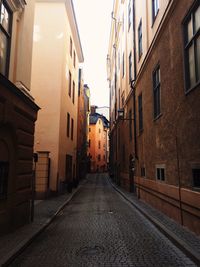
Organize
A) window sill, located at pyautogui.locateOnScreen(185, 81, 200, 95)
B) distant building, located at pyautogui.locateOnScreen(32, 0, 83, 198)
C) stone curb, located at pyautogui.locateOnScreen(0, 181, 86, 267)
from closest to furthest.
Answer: stone curb, located at pyautogui.locateOnScreen(0, 181, 86, 267), window sill, located at pyautogui.locateOnScreen(185, 81, 200, 95), distant building, located at pyautogui.locateOnScreen(32, 0, 83, 198)

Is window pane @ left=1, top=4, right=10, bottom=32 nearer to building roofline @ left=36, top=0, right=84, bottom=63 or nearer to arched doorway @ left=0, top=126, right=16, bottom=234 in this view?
arched doorway @ left=0, top=126, right=16, bottom=234

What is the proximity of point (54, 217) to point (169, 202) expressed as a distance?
172 inches

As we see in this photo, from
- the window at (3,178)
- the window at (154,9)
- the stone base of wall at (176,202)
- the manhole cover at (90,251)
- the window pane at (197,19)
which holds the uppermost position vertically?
the window at (154,9)

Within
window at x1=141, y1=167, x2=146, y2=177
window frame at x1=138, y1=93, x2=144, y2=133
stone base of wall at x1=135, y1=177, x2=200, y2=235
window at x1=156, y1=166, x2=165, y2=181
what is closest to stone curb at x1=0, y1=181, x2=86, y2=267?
stone base of wall at x1=135, y1=177, x2=200, y2=235

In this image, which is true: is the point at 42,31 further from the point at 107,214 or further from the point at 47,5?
the point at 107,214

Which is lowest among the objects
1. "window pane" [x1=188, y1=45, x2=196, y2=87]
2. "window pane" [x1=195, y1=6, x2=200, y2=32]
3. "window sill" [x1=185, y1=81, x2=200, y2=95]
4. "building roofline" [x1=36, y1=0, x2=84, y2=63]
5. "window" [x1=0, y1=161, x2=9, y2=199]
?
"window" [x1=0, y1=161, x2=9, y2=199]

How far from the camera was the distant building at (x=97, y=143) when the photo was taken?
70.9 m

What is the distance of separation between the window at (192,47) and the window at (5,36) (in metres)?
5.12

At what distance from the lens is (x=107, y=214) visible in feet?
41.6

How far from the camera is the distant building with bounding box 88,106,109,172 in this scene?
70.9 m

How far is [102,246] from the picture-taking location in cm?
744

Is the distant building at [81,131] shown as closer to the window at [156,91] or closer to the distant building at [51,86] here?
the distant building at [51,86]

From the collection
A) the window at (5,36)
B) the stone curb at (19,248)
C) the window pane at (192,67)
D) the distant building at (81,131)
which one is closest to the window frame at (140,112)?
the window pane at (192,67)

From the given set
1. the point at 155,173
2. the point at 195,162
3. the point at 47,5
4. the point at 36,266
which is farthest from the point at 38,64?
the point at 36,266
